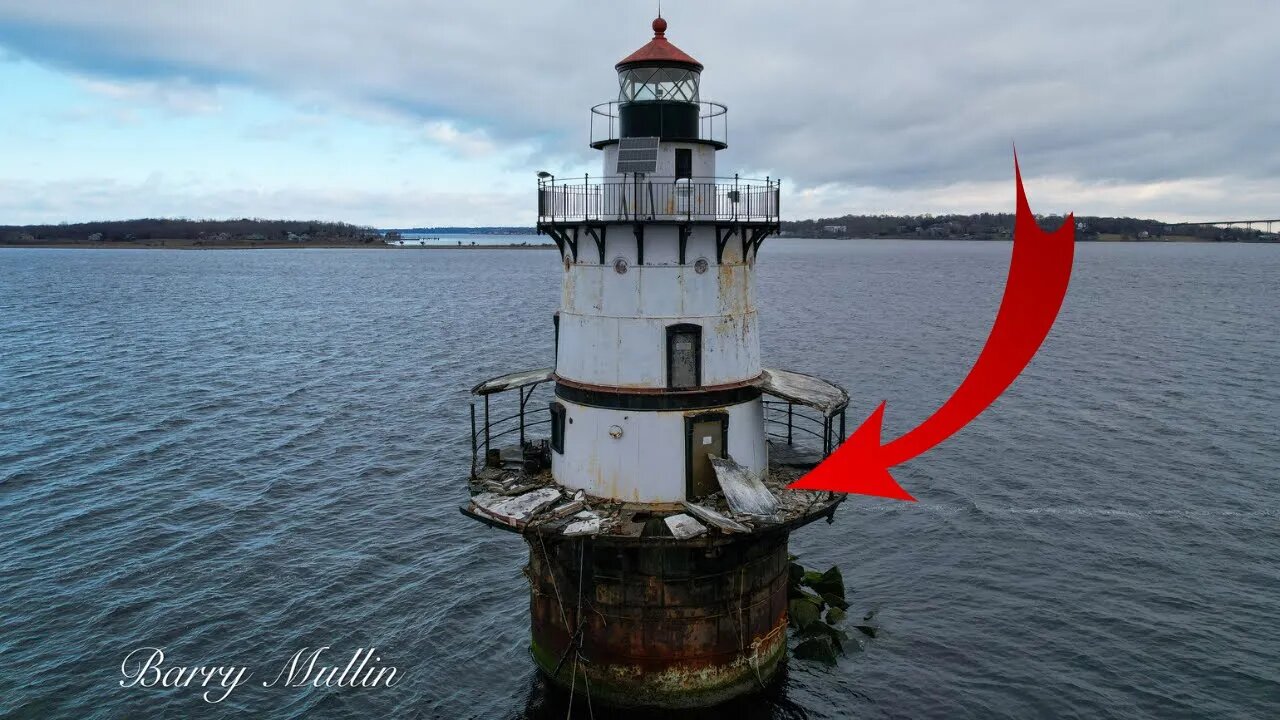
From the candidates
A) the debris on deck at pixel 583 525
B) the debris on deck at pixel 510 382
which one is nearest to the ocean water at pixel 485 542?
the debris on deck at pixel 583 525

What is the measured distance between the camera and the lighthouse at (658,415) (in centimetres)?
1778

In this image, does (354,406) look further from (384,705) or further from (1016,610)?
(1016,610)

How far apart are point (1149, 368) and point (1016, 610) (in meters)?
38.1

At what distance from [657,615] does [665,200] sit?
8.44m

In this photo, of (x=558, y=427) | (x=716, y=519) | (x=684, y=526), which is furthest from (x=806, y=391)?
(x=558, y=427)

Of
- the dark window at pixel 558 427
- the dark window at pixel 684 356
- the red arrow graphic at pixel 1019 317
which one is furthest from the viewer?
the dark window at pixel 558 427

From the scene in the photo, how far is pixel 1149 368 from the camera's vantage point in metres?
55.7

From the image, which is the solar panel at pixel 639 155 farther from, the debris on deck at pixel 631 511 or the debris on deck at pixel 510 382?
the debris on deck at pixel 631 511

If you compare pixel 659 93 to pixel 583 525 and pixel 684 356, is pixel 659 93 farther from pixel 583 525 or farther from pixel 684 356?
pixel 583 525

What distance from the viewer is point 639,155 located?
17734 mm

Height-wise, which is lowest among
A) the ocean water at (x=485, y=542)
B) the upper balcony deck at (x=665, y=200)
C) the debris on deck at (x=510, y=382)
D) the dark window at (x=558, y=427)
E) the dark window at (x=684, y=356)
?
the ocean water at (x=485, y=542)

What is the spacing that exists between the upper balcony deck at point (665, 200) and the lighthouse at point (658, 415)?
0.03m

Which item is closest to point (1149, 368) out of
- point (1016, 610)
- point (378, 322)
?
point (1016, 610)

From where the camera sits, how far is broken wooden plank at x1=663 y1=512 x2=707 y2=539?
1683 centimetres
